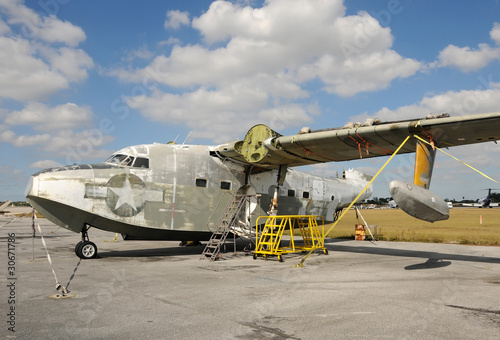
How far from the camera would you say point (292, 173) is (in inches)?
720

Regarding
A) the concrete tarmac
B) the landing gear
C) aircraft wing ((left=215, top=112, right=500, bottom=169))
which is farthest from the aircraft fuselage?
the concrete tarmac

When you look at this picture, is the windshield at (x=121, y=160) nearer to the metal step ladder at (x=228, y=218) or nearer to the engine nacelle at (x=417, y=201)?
the metal step ladder at (x=228, y=218)

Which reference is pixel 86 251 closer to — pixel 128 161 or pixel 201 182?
pixel 128 161

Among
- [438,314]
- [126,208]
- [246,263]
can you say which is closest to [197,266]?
[246,263]

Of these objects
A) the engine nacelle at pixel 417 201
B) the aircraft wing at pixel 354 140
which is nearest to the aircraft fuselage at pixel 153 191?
the aircraft wing at pixel 354 140

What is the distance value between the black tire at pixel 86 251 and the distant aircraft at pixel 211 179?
4 cm

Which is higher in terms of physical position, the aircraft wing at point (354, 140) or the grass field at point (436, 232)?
the aircraft wing at point (354, 140)

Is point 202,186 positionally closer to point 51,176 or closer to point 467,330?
point 51,176

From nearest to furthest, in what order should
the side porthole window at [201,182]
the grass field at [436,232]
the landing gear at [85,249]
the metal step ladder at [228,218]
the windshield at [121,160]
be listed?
the landing gear at [85,249] → the windshield at [121,160] → the metal step ladder at [228,218] → the side porthole window at [201,182] → the grass field at [436,232]

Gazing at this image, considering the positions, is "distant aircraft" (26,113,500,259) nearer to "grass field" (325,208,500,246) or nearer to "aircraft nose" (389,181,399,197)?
"aircraft nose" (389,181,399,197)

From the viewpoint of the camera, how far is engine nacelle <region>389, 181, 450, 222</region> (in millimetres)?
10047

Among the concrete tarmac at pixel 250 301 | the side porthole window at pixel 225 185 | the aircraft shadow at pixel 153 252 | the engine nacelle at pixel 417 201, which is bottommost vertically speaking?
the aircraft shadow at pixel 153 252

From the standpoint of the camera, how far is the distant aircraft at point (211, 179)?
1154 cm

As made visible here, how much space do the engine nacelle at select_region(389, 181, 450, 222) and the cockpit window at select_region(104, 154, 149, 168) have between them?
8699 millimetres
